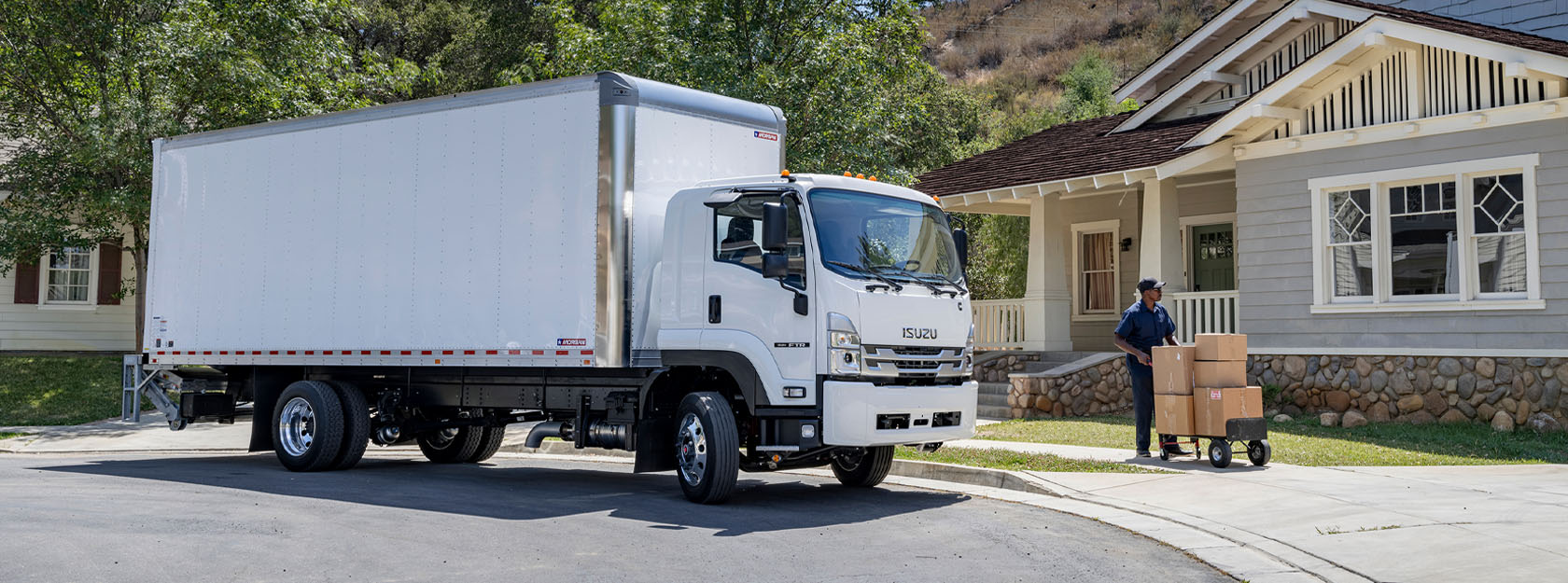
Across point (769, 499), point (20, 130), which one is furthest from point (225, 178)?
point (20, 130)

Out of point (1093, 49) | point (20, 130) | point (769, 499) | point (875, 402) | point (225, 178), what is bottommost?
point (769, 499)

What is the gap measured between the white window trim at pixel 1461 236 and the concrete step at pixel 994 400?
169 inches

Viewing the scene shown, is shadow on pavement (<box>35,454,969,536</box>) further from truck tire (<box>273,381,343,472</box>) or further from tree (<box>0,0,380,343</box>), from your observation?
tree (<box>0,0,380,343</box>)

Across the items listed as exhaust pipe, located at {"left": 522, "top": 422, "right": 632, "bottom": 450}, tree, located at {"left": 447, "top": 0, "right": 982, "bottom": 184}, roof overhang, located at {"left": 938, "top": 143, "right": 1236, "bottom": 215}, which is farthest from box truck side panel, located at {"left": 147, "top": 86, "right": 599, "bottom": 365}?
tree, located at {"left": 447, "top": 0, "right": 982, "bottom": 184}

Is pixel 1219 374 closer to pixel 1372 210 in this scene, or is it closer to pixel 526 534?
pixel 1372 210

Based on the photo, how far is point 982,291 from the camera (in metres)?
32.4

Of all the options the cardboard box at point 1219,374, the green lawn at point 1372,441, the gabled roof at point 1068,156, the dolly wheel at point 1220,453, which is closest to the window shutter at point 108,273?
the gabled roof at point 1068,156

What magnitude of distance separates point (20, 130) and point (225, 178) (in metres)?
12.1

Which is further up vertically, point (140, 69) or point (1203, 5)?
point (1203, 5)

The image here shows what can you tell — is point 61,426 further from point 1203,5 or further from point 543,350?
point 1203,5

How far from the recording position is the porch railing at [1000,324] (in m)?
20.9

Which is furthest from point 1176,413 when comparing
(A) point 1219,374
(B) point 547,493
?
(B) point 547,493

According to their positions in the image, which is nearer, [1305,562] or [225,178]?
[1305,562]

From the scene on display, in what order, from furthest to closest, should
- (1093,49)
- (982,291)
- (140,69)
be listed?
(1093,49) → (982,291) → (140,69)
